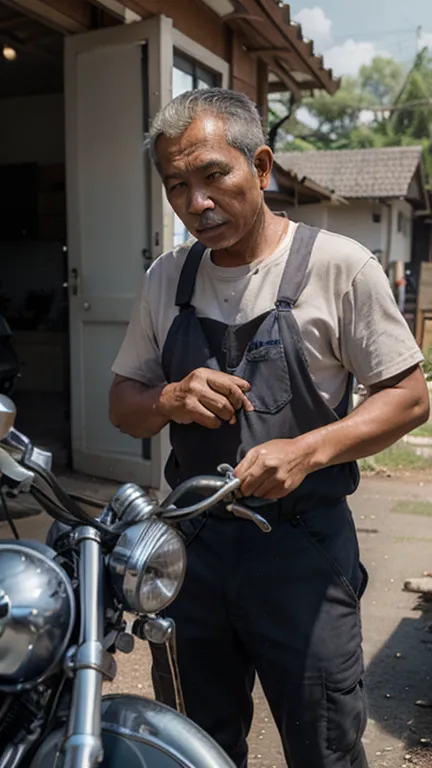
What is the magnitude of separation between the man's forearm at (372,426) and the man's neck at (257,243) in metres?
0.39

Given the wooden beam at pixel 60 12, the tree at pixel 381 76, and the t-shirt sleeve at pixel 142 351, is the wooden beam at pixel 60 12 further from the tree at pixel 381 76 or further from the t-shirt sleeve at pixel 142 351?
the tree at pixel 381 76

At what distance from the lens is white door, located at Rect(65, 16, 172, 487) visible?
4613mm

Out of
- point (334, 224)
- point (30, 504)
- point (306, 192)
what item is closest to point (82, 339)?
point (30, 504)

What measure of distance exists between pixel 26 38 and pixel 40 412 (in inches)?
129

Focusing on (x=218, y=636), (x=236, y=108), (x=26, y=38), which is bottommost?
(x=218, y=636)

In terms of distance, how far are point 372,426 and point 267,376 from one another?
0.75 feet

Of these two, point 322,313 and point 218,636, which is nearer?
point 322,313

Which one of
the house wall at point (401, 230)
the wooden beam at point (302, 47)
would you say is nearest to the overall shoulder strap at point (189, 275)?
the wooden beam at point (302, 47)

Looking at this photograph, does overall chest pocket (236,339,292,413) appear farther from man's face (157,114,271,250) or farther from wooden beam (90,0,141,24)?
wooden beam (90,0,141,24)

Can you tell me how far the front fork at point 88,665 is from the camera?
99 cm

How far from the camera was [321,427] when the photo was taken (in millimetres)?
1571

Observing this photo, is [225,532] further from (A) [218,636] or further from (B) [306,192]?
(B) [306,192]

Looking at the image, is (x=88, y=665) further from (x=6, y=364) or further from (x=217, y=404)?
(x=6, y=364)

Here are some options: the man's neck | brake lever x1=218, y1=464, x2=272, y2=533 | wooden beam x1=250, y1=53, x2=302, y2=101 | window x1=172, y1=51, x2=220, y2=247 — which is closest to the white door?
window x1=172, y1=51, x2=220, y2=247
